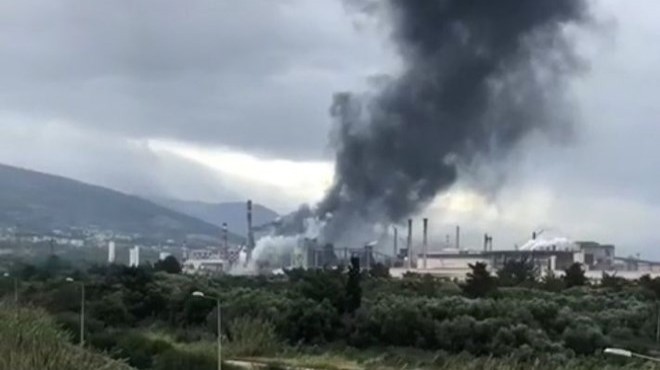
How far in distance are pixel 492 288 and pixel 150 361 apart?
44.2m

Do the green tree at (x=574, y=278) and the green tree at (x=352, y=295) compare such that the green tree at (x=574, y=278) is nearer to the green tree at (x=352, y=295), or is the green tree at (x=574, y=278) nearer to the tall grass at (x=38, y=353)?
the green tree at (x=352, y=295)

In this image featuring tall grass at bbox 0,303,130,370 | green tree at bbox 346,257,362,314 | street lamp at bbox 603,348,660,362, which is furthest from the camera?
green tree at bbox 346,257,362,314

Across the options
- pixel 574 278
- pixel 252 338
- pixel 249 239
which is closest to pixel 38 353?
pixel 252 338

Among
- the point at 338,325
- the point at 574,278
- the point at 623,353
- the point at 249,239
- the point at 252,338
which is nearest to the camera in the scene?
the point at 623,353

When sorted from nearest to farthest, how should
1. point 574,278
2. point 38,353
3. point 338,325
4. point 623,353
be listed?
point 38,353
point 623,353
point 338,325
point 574,278

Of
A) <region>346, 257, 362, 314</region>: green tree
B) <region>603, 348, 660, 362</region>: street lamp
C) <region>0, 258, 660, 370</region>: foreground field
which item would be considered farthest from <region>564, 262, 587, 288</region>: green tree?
<region>603, 348, 660, 362</region>: street lamp

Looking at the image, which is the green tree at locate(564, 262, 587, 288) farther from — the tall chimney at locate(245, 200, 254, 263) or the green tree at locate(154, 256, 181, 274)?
the tall chimney at locate(245, 200, 254, 263)

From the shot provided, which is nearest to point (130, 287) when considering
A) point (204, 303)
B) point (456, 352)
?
point (204, 303)

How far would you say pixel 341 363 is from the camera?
48.5m

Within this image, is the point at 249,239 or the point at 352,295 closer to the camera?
the point at 352,295

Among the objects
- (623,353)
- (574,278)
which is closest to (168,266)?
(574,278)

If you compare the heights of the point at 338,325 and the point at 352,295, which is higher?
the point at 352,295

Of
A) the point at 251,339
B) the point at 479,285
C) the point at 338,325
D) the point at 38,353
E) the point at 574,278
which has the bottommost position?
the point at 251,339

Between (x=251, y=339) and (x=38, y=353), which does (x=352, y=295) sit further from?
(x=38, y=353)
